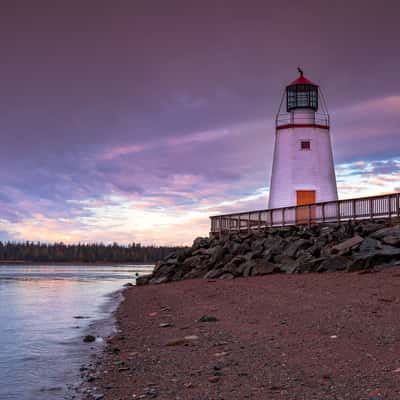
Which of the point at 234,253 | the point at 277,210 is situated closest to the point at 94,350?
the point at 234,253

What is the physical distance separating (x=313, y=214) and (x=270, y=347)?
64.0ft

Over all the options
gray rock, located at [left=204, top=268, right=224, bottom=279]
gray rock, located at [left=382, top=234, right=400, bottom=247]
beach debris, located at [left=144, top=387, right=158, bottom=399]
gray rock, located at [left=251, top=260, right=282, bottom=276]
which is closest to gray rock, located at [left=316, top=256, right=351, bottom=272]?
gray rock, located at [left=382, top=234, right=400, bottom=247]

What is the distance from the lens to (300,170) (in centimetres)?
3475

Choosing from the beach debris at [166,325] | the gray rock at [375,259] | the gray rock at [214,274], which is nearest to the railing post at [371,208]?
the gray rock at [375,259]

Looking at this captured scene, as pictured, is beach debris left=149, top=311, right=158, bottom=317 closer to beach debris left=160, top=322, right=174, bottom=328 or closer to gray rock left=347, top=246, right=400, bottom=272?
beach debris left=160, top=322, right=174, bottom=328

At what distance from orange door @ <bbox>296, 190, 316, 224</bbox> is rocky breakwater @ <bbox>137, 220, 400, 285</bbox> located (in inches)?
24.0

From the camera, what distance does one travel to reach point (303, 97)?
118 feet

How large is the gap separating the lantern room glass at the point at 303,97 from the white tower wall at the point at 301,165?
0.42 metres

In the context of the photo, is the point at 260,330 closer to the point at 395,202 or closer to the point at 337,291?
the point at 337,291

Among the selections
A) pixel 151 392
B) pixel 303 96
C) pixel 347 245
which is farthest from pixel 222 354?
pixel 303 96

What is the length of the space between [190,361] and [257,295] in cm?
879

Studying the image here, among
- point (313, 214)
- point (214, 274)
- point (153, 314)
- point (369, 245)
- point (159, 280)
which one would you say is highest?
point (313, 214)

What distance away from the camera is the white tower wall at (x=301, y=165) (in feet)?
114

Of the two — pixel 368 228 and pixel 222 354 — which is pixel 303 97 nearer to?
pixel 368 228
